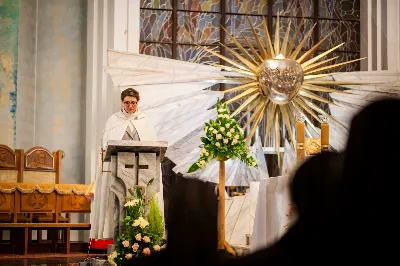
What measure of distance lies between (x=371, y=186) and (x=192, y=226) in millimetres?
166

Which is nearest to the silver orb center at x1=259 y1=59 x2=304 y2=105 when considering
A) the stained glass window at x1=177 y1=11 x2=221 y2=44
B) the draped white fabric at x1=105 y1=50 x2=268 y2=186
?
the draped white fabric at x1=105 y1=50 x2=268 y2=186

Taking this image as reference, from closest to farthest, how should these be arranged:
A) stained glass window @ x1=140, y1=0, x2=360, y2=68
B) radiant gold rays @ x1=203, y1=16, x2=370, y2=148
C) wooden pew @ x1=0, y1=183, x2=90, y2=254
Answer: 1. wooden pew @ x1=0, y1=183, x2=90, y2=254
2. radiant gold rays @ x1=203, y1=16, x2=370, y2=148
3. stained glass window @ x1=140, y1=0, x2=360, y2=68

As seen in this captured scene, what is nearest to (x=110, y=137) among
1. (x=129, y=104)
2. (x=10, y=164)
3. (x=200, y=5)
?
(x=129, y=104)

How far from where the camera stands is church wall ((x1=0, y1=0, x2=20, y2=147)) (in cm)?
929

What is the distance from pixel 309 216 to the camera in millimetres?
633

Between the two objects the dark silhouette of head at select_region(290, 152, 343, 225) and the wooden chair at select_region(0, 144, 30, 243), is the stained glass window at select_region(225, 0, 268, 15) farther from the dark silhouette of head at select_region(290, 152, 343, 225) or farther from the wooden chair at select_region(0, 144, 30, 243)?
the dark silhouette of head at select_region(290, 152, 343, 225)

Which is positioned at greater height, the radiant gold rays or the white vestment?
the radiant gold rays

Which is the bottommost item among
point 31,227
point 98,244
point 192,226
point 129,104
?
point 98,244

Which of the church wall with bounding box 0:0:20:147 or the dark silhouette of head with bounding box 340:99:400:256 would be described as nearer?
the dark silhouette of head with bounding box 340:99:400:256

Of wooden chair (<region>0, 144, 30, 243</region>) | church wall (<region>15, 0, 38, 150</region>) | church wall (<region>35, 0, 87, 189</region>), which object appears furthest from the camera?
church wall (<region>35, 0, 87, 189</region>)

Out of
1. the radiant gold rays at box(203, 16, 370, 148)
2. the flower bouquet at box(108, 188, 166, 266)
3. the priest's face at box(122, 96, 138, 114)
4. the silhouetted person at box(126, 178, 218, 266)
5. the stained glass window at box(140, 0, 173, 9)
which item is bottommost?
the flower bouquet at box(108, 188, 166, 266)

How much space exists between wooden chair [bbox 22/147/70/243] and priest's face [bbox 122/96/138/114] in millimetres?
1524

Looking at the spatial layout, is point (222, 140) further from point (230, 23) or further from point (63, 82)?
point (230, 23)

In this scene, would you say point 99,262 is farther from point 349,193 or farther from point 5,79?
point 349,193
